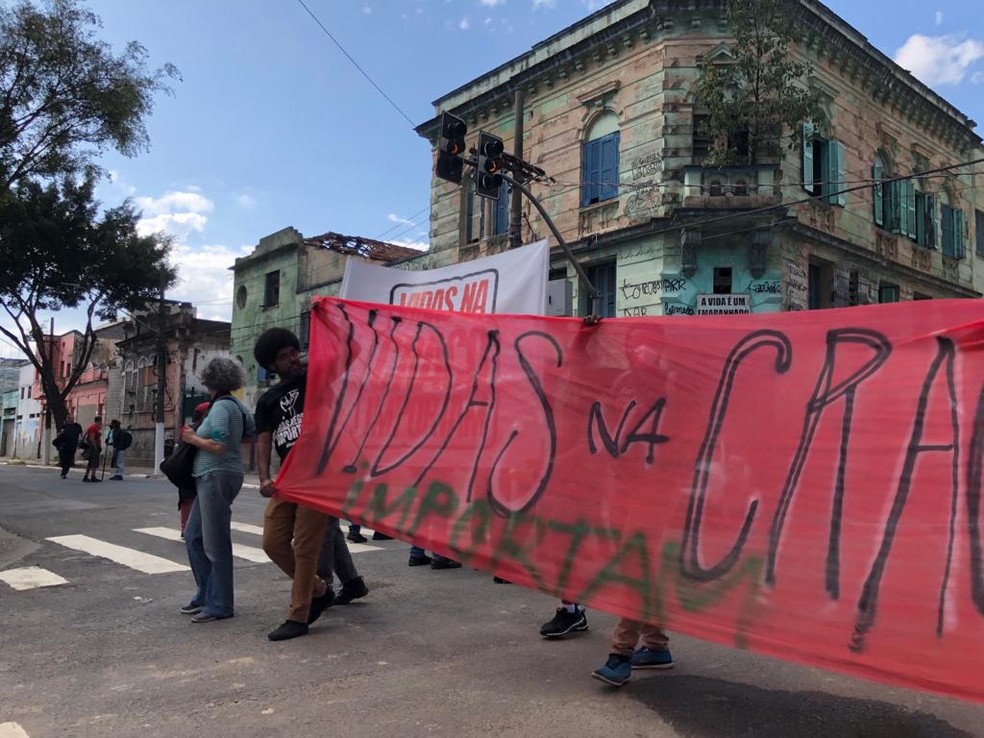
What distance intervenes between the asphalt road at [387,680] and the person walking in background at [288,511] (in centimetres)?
19

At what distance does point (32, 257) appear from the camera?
25.7 m

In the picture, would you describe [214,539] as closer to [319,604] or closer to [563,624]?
[319,604]

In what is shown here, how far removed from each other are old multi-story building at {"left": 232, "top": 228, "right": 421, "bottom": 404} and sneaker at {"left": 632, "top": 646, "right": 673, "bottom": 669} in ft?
78.5

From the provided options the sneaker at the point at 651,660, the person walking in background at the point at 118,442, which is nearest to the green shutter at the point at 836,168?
the sneaker at the point at 651,660

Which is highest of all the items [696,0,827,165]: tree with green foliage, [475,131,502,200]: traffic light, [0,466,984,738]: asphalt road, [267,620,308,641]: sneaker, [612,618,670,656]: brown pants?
[696,0,827,165]: tree with green foliage

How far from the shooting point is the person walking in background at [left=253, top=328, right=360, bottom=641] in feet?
15.2

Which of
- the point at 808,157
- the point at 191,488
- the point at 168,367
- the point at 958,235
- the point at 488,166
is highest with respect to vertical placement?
the point at 808,157

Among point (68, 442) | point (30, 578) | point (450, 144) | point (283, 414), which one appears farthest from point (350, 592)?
point (68, 442)

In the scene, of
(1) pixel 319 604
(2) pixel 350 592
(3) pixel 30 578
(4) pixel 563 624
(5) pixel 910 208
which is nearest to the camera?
(4) pixel 563 624

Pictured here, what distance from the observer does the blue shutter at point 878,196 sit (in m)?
19.4

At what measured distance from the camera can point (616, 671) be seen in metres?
3.78

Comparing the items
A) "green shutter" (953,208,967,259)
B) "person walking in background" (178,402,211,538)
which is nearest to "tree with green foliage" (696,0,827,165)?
"green shutter" (953,208,967,259)

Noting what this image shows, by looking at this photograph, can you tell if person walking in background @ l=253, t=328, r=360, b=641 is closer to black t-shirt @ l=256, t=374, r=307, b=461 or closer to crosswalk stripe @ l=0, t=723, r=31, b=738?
black t-shirt @ l=256, t=374, r=307, b=461

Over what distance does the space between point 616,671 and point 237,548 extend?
540 centimetres
